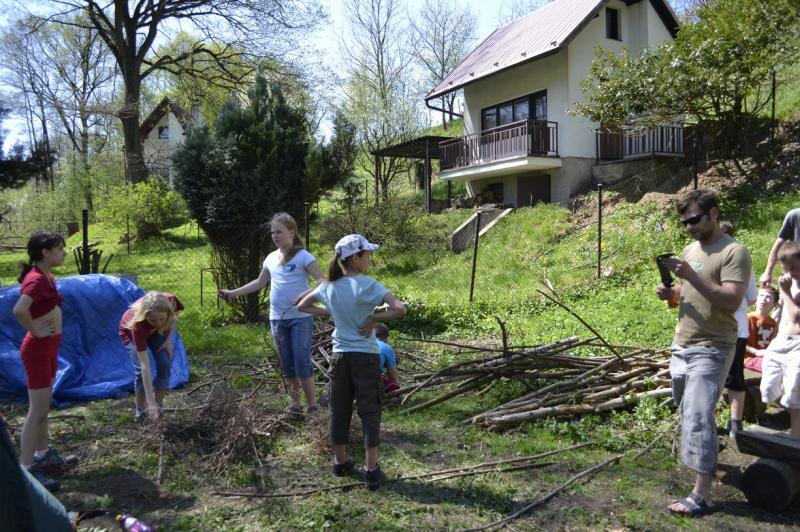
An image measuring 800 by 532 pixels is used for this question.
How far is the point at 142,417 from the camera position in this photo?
4.77m

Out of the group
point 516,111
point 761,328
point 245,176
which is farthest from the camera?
point 516,111

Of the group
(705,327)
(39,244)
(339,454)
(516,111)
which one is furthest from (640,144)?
(39,244)

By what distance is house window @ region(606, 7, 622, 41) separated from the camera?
18903mm

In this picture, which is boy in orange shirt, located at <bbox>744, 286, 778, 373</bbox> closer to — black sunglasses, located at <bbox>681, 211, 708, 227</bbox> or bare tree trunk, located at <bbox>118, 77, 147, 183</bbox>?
black sunglasses, located at <bbox>681, 211, 708, 227</bbox>

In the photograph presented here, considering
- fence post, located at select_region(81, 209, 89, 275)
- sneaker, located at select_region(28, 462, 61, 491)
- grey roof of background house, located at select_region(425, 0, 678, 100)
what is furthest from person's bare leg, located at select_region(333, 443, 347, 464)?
grey roof of background house, located at select_region(425, 0, 678, 100)

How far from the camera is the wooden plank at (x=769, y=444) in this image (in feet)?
10.5

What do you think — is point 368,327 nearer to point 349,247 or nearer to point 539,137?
point 349,247

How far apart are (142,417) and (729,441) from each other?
4.62 metres

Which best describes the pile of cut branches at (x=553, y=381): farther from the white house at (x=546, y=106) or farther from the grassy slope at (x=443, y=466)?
the white house at (x=546, y=106)

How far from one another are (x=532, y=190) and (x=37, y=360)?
17.1m

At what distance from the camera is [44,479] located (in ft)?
12.1

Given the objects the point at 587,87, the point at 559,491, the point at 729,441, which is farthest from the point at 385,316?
the point at 587,87

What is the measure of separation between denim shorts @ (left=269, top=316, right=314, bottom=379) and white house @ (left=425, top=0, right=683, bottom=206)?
13.8 metres

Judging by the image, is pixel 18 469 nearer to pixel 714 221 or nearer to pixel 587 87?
pixel 714 221
